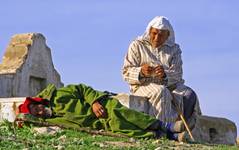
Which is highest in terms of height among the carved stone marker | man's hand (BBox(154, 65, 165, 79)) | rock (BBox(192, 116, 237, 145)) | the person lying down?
the carved stone marker

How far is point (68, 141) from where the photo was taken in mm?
9305

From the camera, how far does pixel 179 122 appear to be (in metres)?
10.9

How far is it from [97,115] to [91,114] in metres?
0.09

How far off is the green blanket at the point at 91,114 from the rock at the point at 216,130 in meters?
3.14

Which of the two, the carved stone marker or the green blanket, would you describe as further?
the carved stone marker

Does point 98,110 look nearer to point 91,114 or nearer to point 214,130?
point 91,114

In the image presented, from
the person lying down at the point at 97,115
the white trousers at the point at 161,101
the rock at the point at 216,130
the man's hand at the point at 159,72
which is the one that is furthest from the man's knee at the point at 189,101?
the rock at the point at 216,130

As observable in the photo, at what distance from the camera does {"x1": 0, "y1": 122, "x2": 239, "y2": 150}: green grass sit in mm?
8711

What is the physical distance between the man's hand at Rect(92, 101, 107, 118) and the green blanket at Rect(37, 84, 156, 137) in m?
0.05

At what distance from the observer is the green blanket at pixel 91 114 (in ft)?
35.0

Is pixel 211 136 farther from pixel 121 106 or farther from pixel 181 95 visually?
pixel 121 106

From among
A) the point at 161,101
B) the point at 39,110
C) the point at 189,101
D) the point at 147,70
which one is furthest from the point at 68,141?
the point at 189,101

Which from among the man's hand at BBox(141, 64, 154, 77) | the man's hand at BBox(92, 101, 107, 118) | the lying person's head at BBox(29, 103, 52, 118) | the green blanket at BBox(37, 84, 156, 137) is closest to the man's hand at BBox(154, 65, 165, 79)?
the man's hand at BBox(141, 64, 154, 77)

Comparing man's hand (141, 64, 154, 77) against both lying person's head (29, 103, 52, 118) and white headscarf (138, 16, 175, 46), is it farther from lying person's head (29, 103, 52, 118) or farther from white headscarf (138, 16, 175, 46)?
lying person's head (29, 103, 52, 118)
